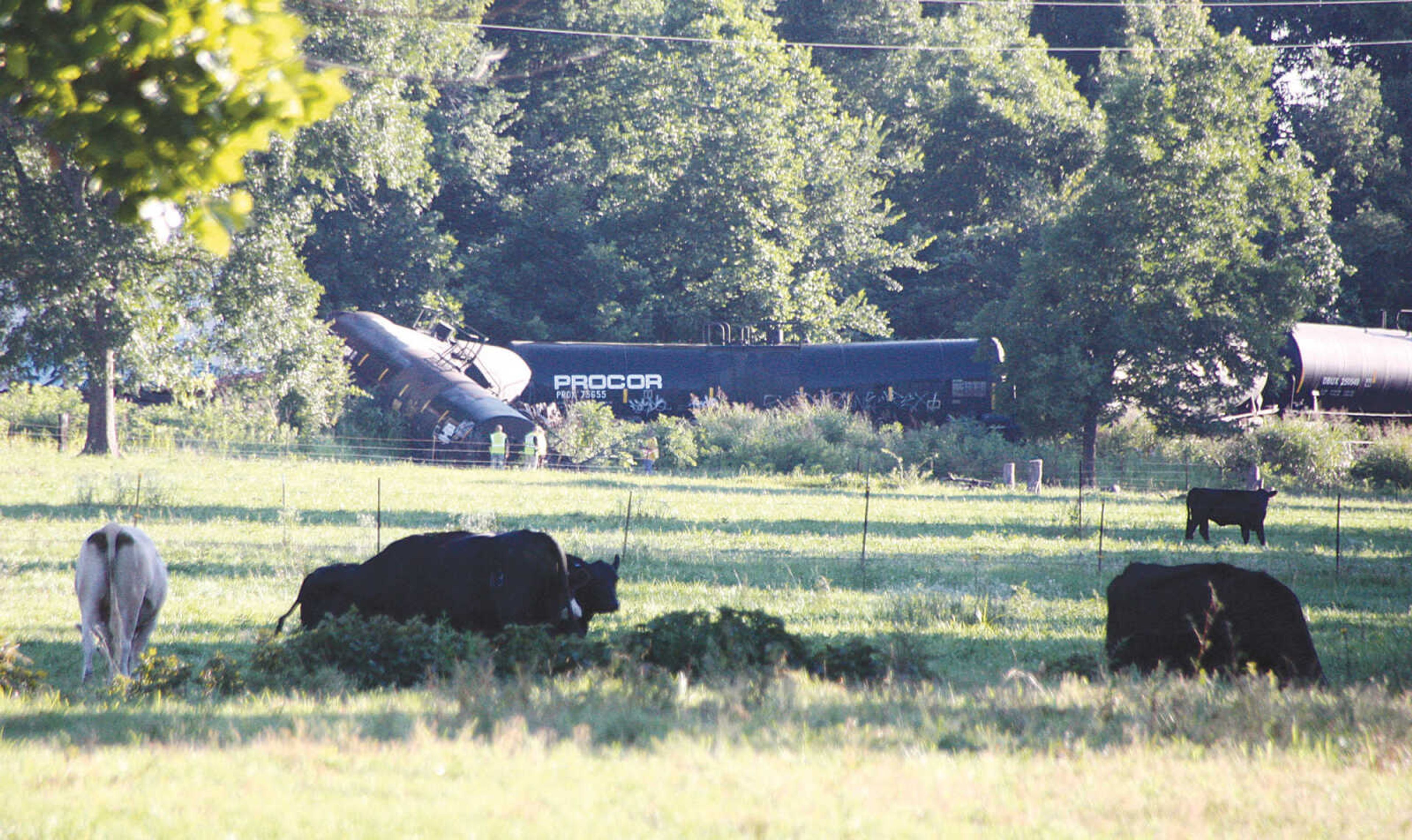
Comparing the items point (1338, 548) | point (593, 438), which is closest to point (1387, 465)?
point (1338, 548)

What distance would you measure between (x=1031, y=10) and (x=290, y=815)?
71825 millimetres

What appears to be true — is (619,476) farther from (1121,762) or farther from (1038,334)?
(1121,762)

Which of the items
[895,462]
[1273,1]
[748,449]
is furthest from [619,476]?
[1273,1]

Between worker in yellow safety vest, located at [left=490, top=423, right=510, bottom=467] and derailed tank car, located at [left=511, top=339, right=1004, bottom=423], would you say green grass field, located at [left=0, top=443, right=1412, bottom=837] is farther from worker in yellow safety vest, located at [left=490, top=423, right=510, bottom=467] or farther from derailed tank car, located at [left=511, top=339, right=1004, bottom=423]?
derailed tank car, located at [left=511, top=339, right=1004, bottom=423]

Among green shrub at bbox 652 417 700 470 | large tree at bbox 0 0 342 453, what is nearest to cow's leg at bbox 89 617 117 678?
large tree at bbox 0 0 342 453

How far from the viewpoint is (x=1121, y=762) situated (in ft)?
20.7

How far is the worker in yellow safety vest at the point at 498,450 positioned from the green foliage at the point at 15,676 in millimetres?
22843

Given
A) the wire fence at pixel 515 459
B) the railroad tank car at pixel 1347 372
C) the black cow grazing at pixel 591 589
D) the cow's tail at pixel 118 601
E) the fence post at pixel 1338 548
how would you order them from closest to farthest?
the cow's tail at pixel 118 601 < the black cow grazing at pixel 591 589 < the fence post at pixel 1338 548 < the wire fence at pixel 515 459 < the railroad tank car at pixel 1347 372

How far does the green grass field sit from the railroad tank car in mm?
24838

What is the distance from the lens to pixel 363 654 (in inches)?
344

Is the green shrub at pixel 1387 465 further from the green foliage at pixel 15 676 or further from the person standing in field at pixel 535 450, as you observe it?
the green foliage at pixel 15 676

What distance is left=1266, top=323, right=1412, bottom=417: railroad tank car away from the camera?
1515 inches

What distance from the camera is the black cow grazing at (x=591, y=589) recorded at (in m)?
10.9

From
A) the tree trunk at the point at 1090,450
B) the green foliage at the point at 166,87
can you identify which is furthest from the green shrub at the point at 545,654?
the tree trunk at the point at 1090,450
